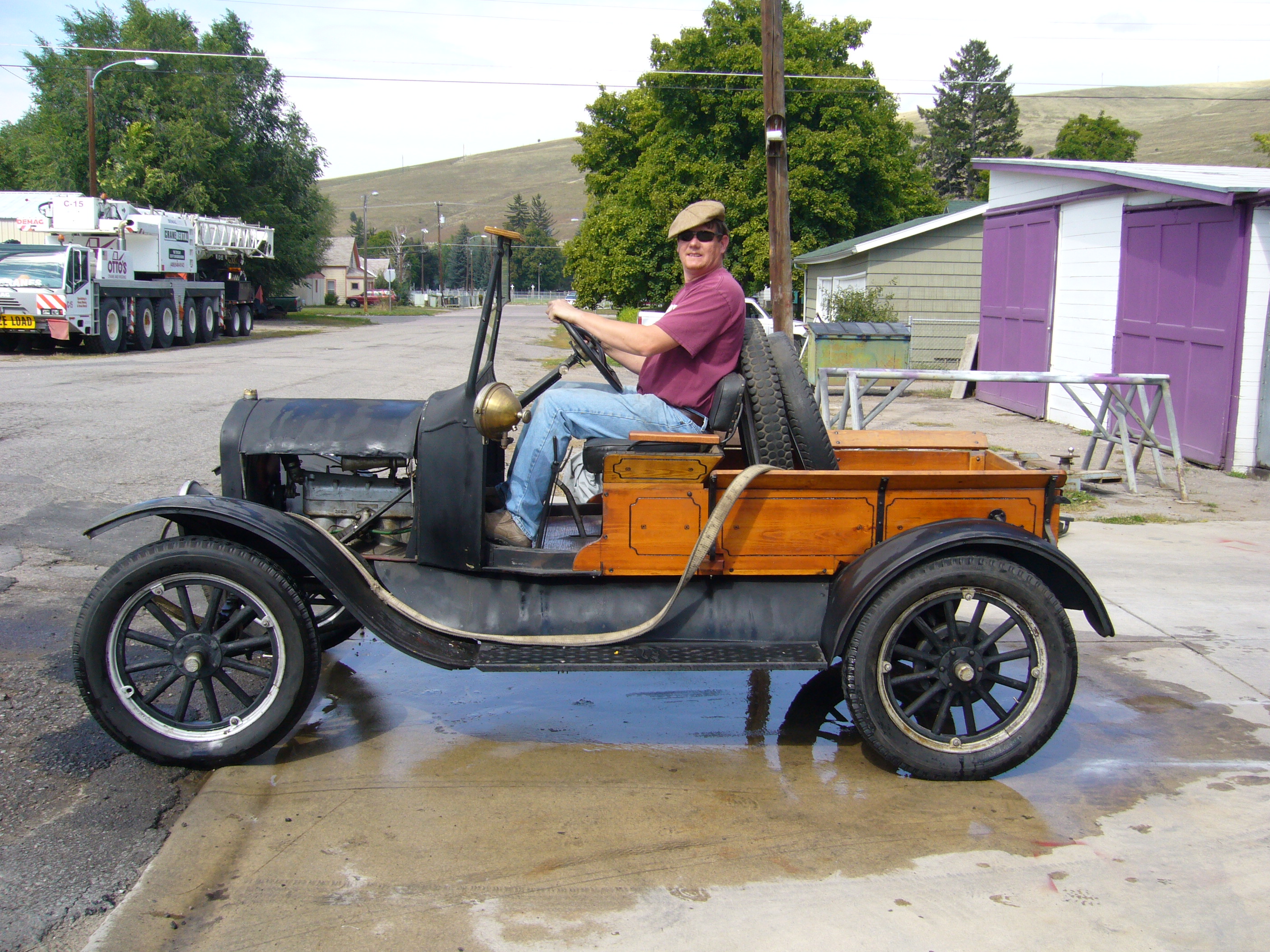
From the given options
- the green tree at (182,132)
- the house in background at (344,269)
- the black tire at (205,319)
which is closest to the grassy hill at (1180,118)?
the green tree at (182,132)

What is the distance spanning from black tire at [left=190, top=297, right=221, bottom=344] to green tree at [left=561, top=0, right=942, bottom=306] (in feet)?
36.7

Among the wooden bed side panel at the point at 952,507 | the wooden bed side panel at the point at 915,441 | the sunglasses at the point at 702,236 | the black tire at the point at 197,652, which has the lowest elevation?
the black tire at the point at 197,652

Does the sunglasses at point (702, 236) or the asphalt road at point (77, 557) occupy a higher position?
the sunglasses at point (702, 236)

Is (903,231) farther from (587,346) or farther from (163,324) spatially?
(587,346)

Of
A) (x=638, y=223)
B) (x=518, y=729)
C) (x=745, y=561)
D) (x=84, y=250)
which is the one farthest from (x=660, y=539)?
(x=638, y=223)

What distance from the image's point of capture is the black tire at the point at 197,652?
3365 mm

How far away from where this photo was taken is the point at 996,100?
214ft

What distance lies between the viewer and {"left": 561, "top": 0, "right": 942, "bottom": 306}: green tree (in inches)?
1162

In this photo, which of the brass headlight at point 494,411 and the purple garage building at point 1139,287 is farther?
the purple garage building at point 1139,287

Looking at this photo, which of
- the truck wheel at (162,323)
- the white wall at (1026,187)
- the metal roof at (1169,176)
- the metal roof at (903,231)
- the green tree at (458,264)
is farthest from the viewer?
the green tree at (458,264)

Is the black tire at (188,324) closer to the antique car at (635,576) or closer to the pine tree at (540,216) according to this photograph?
the antique car at (635,576)

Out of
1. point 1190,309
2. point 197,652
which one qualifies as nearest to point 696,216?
point 197,652

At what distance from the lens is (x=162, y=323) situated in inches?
940

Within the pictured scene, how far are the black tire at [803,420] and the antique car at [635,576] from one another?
0.01 metres
